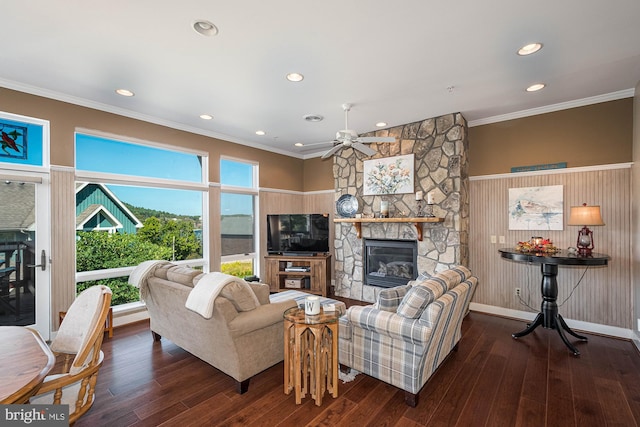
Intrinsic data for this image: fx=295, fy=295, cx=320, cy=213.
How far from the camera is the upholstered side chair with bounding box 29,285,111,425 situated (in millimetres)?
1541

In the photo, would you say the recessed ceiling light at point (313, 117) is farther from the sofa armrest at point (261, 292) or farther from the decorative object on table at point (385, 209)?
the sofa armrest at point (261, 292)

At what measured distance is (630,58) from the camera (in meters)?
2.85

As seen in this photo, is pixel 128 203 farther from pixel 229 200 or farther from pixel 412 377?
pixel 412 377

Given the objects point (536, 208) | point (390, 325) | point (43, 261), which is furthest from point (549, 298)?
point (43, 261)

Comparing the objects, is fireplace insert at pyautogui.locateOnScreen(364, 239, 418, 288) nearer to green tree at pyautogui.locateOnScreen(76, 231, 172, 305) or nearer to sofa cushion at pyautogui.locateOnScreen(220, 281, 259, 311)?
sofa cushion at pyautogui.locateOnScreen(220, 281, 259, 311)

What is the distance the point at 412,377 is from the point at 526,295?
296 cm

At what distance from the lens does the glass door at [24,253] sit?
10.7ft

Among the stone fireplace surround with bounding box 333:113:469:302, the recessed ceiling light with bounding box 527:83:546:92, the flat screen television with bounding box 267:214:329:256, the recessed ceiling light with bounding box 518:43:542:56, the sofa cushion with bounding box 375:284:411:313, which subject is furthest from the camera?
the flat screen television with bounding box 267:214:329:256

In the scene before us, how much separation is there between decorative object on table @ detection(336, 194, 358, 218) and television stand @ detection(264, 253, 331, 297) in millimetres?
887

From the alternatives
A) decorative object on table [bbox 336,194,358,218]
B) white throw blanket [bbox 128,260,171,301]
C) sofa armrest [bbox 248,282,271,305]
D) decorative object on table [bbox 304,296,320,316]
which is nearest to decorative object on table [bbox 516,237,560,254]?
decorative object on table [bbox 336,194,358,218]

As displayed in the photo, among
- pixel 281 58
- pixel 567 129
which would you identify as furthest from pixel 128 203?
pixel 567 129

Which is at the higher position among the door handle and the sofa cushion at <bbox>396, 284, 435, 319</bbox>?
the door handle

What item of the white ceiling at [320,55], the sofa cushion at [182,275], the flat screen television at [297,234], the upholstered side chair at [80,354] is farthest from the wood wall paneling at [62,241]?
the flat screen television at [297,234]

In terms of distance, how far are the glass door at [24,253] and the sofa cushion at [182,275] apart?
1758mm
